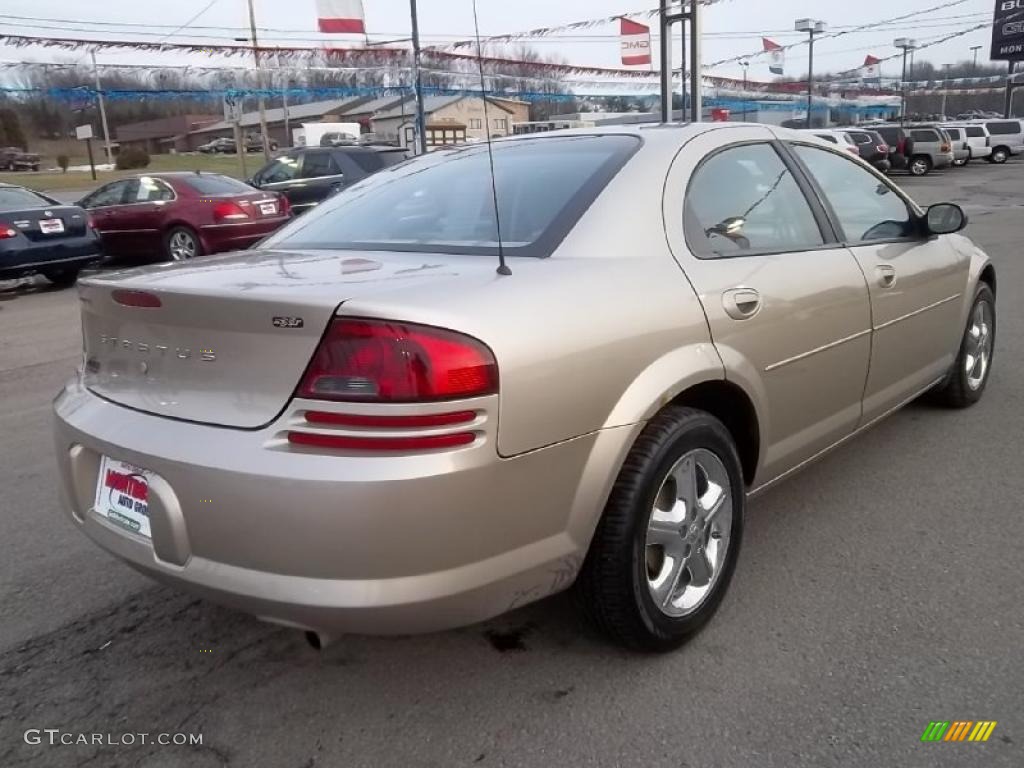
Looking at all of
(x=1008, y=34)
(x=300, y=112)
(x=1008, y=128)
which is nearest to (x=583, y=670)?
(x=1008, y=128)

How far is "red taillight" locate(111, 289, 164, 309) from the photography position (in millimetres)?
2246

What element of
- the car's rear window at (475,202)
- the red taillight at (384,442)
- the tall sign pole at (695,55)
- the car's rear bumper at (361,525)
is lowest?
the car's rear bumper at (361,525)

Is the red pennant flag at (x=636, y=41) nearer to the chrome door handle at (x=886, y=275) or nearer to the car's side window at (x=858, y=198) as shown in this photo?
the car's side window at (x=858, y=198)

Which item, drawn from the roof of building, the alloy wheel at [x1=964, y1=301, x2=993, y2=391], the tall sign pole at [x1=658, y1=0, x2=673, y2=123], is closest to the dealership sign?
the tall sign pole at [x1=658, y1=0, x2=673, y2=123]

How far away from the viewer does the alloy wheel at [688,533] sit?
8.30 ft

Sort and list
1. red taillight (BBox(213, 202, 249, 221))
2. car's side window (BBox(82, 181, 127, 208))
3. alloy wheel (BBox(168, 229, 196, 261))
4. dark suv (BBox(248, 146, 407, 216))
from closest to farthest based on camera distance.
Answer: red taillight (BBox(213, 202, 249, 221)) < alloy wheel (BBox(168, 229, 196, 261)) < car's side window (BBox(82, 181, 127, 208)) < dark suv (BBox(248, 146, 407, 216))

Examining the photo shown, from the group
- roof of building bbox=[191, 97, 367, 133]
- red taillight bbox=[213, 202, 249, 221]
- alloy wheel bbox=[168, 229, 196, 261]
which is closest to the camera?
red taillight bbox=[213, 202, 249, 221]

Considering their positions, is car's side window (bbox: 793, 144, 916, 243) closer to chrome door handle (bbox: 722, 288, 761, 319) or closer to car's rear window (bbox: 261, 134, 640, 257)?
A: chrome door handle (bbox: 722, 288, 761, 319)

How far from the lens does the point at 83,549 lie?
3381 mm

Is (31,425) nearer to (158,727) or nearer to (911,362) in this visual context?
(158,727)

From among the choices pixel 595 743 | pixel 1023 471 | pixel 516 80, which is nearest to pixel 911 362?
pixel 1023 471

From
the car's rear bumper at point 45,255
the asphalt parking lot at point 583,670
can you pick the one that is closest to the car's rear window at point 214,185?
the car's rear bumper at point 45,255

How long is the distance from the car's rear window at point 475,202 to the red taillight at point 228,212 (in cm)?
882

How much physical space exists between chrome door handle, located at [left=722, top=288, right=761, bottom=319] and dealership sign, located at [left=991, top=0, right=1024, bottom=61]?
43766 mm
